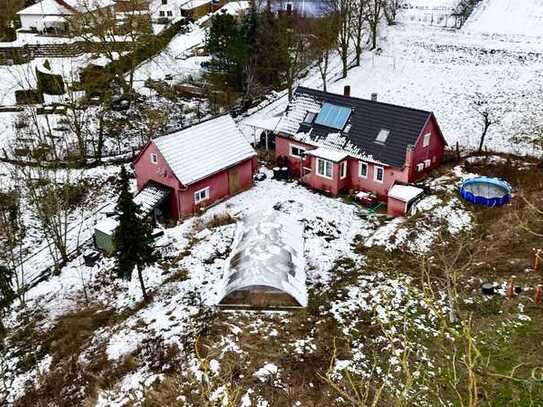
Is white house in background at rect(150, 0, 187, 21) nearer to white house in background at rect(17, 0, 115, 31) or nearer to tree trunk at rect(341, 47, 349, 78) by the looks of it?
white house in background at rect(17, 0, 115, 31)

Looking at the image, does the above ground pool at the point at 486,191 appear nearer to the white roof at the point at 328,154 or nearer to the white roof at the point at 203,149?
the white roof at the point at 328,154

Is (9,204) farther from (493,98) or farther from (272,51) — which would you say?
(493,98)

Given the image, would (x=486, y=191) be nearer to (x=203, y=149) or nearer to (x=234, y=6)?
(x=203, y=149)

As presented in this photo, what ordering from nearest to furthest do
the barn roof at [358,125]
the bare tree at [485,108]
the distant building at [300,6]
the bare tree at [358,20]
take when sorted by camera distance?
the barn roof at [358,125] → the bare tree at [485,108] → the bare tree at [358,20] → the distant building at [300,6]

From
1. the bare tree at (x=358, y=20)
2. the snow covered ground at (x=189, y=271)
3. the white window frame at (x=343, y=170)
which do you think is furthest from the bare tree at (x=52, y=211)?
the bare tree at (x=358, y=20)

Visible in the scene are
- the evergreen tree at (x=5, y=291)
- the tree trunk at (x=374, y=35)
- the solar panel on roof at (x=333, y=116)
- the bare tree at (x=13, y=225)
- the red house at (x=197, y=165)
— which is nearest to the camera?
the evergreen tree at (x=5, y=291)

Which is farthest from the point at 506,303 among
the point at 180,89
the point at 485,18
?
the point at 485,18

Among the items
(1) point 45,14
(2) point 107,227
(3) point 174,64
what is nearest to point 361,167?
(2) point 107,227

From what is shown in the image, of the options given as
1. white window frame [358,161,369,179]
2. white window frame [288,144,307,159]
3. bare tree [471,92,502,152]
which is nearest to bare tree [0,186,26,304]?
white window frame [288,144,307,159]
